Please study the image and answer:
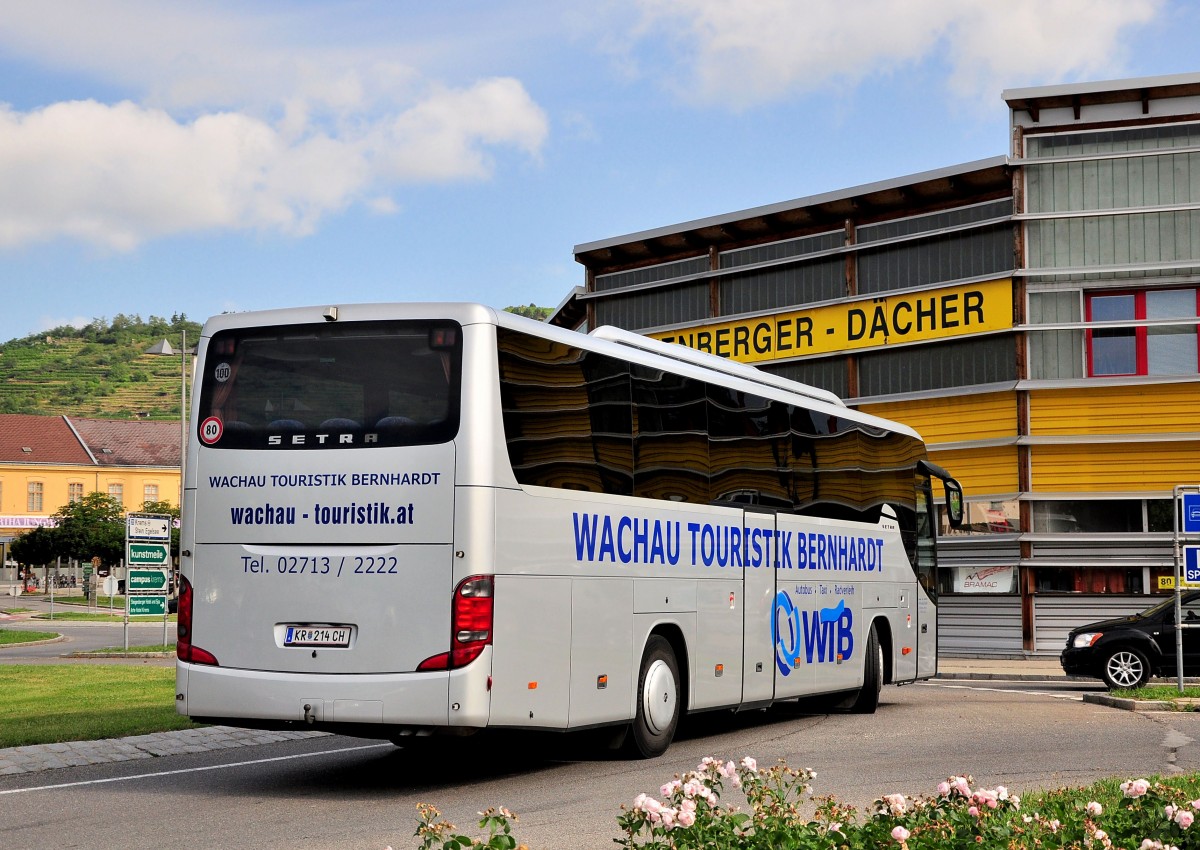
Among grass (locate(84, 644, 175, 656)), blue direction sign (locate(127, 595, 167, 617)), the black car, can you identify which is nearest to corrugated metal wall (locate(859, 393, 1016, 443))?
the black car

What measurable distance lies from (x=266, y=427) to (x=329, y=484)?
70cm

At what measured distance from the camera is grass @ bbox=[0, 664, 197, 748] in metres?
13.5

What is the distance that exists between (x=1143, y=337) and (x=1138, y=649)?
30.4ft

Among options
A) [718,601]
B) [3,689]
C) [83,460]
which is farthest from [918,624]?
[83,460]

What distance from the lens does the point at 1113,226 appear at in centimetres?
2877

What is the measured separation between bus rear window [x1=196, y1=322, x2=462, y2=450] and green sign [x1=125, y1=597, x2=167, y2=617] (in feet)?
69.9

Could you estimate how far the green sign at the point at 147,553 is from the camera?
30500mm

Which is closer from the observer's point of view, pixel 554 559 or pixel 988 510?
pixel 554 559

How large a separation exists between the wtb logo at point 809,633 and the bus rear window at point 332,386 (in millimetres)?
5657

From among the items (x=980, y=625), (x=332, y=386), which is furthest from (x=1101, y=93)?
(x=332, y=386)

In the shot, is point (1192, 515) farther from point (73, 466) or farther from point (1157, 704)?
point (73, 466)

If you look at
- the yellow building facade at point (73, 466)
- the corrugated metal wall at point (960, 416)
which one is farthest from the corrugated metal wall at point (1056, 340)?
the yellow building facade at point (73, 466)

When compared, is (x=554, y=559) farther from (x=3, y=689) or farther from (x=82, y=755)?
(x=3, y=689)

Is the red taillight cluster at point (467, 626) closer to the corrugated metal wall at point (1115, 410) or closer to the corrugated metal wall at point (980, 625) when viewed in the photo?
the corrugated metal wall at point (980, 625)
